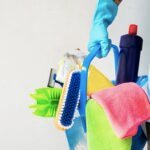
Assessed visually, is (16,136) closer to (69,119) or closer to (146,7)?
(69,119)

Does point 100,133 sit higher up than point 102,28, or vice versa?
point 102,28

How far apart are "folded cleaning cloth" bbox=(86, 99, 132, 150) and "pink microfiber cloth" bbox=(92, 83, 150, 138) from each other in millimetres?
14

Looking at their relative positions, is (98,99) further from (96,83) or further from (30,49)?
(30,49)

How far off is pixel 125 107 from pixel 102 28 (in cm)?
13

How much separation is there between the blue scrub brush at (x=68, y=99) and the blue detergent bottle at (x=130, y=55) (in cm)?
7

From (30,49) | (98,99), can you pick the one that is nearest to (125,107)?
(98,99)

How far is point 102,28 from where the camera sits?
1.31 ft

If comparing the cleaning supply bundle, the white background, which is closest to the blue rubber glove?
the cleaning supply bundle

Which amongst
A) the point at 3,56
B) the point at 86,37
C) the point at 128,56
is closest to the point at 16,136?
the point at 3,56

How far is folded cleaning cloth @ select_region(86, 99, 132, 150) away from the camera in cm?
33

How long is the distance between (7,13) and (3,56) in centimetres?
10

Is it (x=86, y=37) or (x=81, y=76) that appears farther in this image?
(x=86, y=37)

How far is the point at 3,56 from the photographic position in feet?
2.17

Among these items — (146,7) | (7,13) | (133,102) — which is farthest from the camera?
(7,13)
